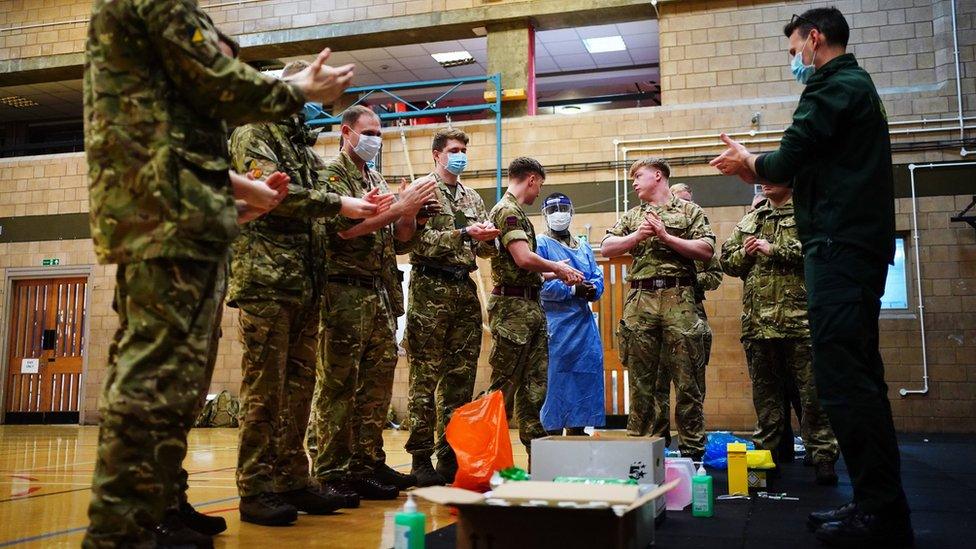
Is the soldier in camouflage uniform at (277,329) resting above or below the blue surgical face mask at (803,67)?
below

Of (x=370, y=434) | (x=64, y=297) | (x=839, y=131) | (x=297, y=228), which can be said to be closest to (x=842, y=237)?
(x=839, y=131)

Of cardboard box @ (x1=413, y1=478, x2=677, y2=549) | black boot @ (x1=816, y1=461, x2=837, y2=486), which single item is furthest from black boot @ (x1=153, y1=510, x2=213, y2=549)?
black boot @ (x1=816, y1=461, x2=837, y2=486)

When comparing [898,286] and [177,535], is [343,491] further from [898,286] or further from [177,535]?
[898,286]

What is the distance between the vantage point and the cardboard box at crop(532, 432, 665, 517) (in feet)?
8.41

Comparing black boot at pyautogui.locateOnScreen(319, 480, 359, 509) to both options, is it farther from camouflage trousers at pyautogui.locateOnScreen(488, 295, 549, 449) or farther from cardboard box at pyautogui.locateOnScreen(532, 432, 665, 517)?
camouflage trousers at pyautogui.locateOnScreen(488, 295, 549, 449)

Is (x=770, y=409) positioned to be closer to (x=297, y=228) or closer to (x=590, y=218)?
(x=297, y=228)

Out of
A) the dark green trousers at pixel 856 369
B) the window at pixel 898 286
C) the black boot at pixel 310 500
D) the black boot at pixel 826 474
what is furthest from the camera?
the window at pixel 898 286

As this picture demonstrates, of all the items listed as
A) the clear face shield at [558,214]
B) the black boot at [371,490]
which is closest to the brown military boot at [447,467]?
the black boot at [371,490]

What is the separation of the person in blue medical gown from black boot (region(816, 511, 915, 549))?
265 centimetres

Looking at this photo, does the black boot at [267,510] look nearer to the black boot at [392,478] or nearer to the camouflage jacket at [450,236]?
the black boot at [392,478]

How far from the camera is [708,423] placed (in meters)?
8.11

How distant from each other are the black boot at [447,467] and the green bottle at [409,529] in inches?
84.4

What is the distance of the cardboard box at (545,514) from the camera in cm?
167

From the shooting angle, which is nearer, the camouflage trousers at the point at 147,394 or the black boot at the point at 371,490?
the camouflage trousers at the point at 147,394
